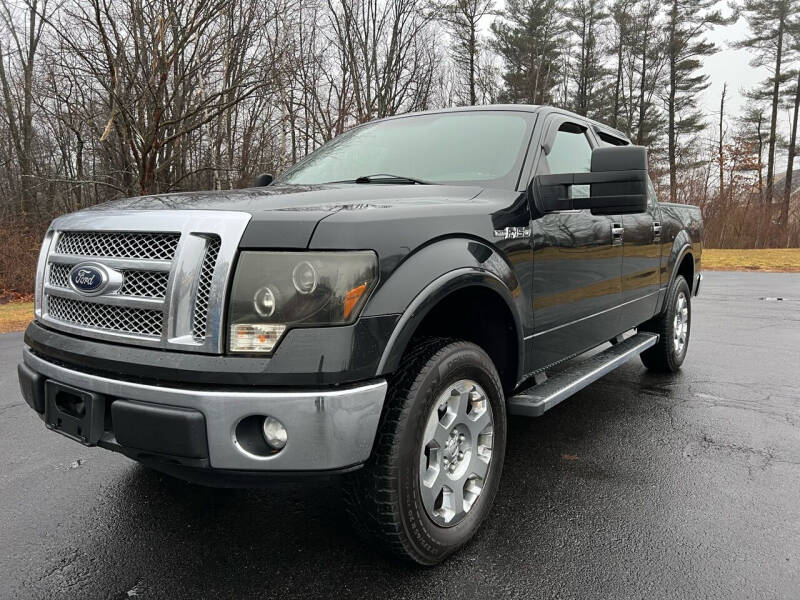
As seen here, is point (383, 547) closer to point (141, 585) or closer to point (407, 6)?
point (141, 585)

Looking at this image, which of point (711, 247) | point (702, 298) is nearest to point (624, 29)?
point (711, 247)

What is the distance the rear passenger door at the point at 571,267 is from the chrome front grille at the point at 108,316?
5.67 ft

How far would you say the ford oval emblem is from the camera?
2027mm

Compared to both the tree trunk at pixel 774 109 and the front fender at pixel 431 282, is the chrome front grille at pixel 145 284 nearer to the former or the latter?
the front fender at pixel 431 282

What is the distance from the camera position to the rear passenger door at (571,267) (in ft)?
9.50

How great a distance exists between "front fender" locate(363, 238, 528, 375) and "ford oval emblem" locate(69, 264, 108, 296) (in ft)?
3.21

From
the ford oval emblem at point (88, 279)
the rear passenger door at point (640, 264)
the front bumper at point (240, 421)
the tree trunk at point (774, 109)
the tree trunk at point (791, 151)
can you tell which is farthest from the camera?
the tree trunk at point (774, 109)

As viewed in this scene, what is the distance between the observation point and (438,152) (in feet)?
10.5

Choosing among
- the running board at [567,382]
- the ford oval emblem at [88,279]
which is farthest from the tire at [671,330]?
the ford oval emblem at [88,279]

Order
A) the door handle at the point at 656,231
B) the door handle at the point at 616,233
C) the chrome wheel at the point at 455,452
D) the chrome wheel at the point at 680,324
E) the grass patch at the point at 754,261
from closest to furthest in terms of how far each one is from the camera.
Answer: the chrome wheel at the point at 455,452 → the door handle at the point at 616,233 → the door handle at the point at 656,231 → the chrome wheel at the point at 680,324 → the grass patch at the point at 754,261

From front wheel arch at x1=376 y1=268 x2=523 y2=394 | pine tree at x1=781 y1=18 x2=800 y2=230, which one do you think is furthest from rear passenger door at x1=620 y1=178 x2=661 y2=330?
pine tree at x1=781 y1=18 x2=800 y2=230

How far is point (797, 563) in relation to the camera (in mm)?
2230

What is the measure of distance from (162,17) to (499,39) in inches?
1012

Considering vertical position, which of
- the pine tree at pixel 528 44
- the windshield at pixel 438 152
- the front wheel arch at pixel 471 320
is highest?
the pine tree at pixel 528 44
